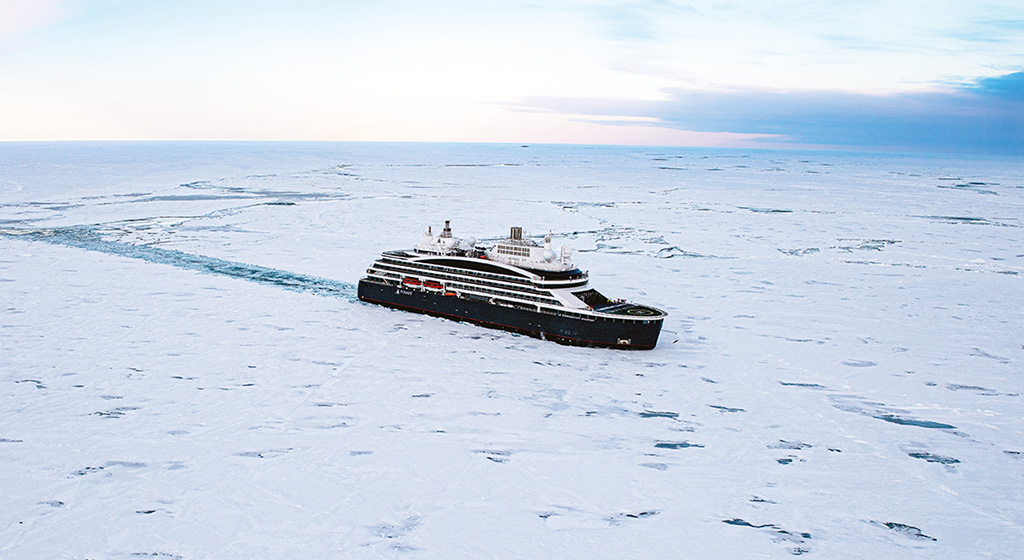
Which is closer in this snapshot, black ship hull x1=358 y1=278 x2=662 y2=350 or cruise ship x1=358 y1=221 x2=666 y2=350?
black ship hull x1=358 y1=278 x2=662 y2=350

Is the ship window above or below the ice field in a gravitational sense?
above

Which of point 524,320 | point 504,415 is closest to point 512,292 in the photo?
point 524,320

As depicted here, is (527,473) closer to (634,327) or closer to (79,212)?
(634,327)

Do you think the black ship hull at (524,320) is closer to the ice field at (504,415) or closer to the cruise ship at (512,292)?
the cruise ship at (512,292)

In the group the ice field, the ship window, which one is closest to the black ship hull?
the ice field

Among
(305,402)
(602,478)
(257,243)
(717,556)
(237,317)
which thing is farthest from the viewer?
(257,243)

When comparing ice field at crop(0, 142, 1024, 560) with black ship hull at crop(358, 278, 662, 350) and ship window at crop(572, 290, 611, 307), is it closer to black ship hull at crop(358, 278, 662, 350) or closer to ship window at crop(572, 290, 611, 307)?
black ship hull at crop(358, 278, 662, 350)

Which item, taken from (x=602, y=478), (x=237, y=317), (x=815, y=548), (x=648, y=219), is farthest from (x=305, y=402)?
(x=648, y=219)
